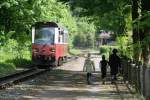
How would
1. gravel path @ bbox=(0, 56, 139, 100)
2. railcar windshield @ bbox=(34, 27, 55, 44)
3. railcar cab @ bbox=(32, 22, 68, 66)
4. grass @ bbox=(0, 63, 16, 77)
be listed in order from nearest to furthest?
gravel path @ bbox=(0, 56, 139, 100), grass @ bbox=(0, 63, 16, 77), railcar cab @ bbox=(32, 22, 68, 66), railcar windshield @ bbox=(34, 27, 55, 44)

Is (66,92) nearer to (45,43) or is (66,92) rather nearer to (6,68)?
(6,68)

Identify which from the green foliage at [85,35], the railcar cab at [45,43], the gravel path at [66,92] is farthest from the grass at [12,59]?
the green foliage at [85,35]

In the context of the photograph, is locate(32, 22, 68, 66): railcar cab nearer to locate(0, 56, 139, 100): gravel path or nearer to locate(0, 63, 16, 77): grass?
locate(0, 63, 16, 77): grass

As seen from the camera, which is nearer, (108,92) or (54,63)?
(108,92)

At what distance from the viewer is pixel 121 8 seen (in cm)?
3222

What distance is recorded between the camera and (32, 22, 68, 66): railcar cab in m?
41.9

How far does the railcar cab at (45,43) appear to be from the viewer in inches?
1649

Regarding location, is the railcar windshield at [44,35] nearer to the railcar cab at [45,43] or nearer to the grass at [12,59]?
the railcar cab at [45,43]

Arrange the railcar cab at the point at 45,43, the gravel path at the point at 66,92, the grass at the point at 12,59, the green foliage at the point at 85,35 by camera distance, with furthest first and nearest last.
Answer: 1. the green foliage at the point at 85,35
2. the railcar cab at the point at 45,43
3. the grass at the point at 12,59
4. the gravel path at the point at 66,92

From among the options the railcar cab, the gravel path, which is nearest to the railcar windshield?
the railcar cab

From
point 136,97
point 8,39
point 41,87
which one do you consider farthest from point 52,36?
point 136,97

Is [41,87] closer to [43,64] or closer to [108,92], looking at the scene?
[108,92]

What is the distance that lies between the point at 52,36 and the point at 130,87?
1780 cm

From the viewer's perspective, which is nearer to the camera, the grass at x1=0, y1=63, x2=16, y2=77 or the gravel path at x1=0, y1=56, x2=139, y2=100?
the gravel path at x1=0, y1=56, x2=139, y2=100
